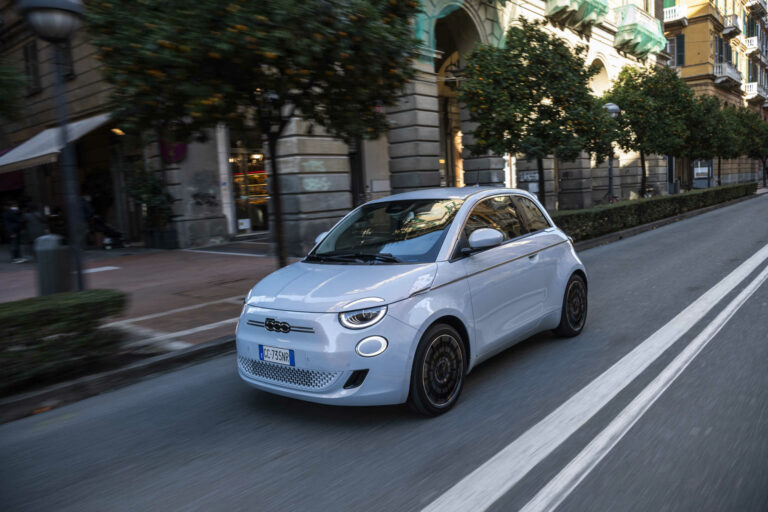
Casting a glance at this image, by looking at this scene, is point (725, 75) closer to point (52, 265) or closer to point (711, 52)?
point (711, 52)

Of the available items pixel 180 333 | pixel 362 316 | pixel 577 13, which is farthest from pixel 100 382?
pixel 577 13

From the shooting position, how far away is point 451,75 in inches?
1021

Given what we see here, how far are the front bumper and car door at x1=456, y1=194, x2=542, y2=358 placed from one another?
0.88 metres

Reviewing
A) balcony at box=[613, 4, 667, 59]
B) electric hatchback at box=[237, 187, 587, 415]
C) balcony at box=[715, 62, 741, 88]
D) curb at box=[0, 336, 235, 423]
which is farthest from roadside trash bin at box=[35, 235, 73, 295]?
balcony at box=[715, 62, 741, 88]

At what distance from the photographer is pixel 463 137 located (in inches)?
816

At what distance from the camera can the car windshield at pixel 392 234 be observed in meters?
4.59

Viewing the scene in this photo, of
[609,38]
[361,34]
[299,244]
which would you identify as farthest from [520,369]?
[609,38]

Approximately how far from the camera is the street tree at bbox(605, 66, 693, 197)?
22891 mm

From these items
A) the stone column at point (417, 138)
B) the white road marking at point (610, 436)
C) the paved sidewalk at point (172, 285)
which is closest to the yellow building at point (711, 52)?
the stone column at point (417, 138)

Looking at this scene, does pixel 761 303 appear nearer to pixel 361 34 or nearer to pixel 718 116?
pixel 361 34

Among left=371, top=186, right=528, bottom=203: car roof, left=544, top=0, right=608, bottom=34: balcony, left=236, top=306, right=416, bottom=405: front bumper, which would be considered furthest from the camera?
left=544, top=0, right=608, bottom=34: balcony

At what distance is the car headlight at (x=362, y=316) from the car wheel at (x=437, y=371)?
0.36 m

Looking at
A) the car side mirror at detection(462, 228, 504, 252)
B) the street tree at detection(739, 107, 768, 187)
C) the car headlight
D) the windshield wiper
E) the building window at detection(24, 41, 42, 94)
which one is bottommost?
the car headlight

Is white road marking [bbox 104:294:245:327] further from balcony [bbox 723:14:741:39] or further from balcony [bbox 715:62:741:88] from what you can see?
balcony [bbox 723:14:741:39]
